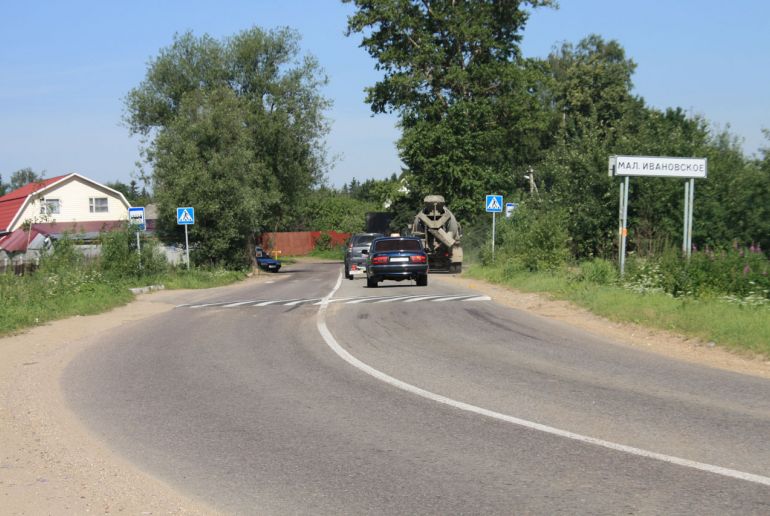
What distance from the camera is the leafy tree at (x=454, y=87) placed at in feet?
147

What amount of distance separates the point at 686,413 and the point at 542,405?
4.15 feet

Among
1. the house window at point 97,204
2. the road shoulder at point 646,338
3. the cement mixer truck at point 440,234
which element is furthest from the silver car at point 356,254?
the house window at point 97,204

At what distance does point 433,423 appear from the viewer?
21.7 feet

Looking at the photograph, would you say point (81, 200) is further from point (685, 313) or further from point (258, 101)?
point (685, 313)

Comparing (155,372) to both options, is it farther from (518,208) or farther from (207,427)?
(518,208)

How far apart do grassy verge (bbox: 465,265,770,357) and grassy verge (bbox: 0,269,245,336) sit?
36.5 ft

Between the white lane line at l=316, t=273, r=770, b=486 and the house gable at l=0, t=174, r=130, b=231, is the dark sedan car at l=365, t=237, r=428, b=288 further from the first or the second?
the house gable at l=0, t=174, r=130, b=231

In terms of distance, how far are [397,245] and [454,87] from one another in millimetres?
23827

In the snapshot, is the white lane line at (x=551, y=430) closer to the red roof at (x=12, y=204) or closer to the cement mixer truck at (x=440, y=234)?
the cement mixer truck at (x=440, y=234)

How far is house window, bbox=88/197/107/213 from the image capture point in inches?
2522

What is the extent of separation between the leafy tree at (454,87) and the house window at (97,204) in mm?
28943

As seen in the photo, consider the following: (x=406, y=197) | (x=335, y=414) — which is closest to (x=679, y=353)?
(x=335, y=414)

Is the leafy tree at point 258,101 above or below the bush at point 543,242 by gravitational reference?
above

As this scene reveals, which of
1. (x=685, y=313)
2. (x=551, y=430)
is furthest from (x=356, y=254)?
(x=551, y=430)
